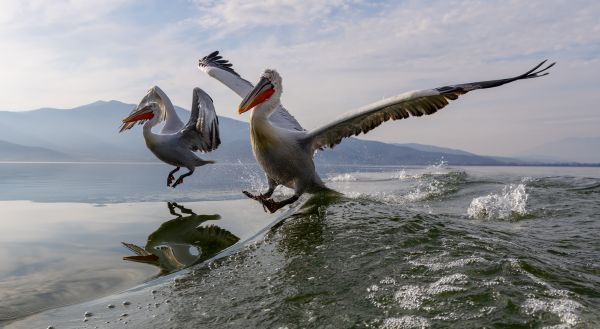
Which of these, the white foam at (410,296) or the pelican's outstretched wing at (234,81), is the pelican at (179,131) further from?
the white foam at (410,296)

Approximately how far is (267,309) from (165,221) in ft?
11.6

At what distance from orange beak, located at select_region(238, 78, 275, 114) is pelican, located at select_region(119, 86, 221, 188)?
368 cm

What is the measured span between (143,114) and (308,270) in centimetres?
767

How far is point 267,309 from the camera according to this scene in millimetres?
2572

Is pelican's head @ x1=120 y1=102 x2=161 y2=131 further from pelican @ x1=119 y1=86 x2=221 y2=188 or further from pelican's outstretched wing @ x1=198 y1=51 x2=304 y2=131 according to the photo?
pelican's outstretched wing @ x1=198 y1=51 x2=304 y2=131

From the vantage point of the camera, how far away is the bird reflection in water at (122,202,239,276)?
3862 mm

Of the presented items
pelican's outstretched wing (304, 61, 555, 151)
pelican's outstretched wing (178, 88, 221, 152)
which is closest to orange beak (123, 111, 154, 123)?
pelican's outstretched wing (178, 88, 221, 152)

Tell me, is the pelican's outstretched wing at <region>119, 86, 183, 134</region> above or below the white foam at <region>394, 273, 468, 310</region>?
above

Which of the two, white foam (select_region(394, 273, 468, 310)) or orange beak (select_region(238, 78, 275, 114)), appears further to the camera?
orange beak (select_region(238, 78, 275, 114))

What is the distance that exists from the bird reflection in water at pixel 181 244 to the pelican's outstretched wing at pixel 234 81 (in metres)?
2.59

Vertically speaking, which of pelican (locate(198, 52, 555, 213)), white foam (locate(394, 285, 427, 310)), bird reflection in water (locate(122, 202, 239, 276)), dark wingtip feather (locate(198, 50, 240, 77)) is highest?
dark wingtip feather (locate(198, 50, 240, 77))

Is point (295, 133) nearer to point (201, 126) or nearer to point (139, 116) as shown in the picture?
point (201, 126)

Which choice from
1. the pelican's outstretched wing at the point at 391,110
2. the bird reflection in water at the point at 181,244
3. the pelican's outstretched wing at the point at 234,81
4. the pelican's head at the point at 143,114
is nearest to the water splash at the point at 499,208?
the pelican's outstretched wing at the point at 391,110

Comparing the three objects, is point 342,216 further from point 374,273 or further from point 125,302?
point 125,302
